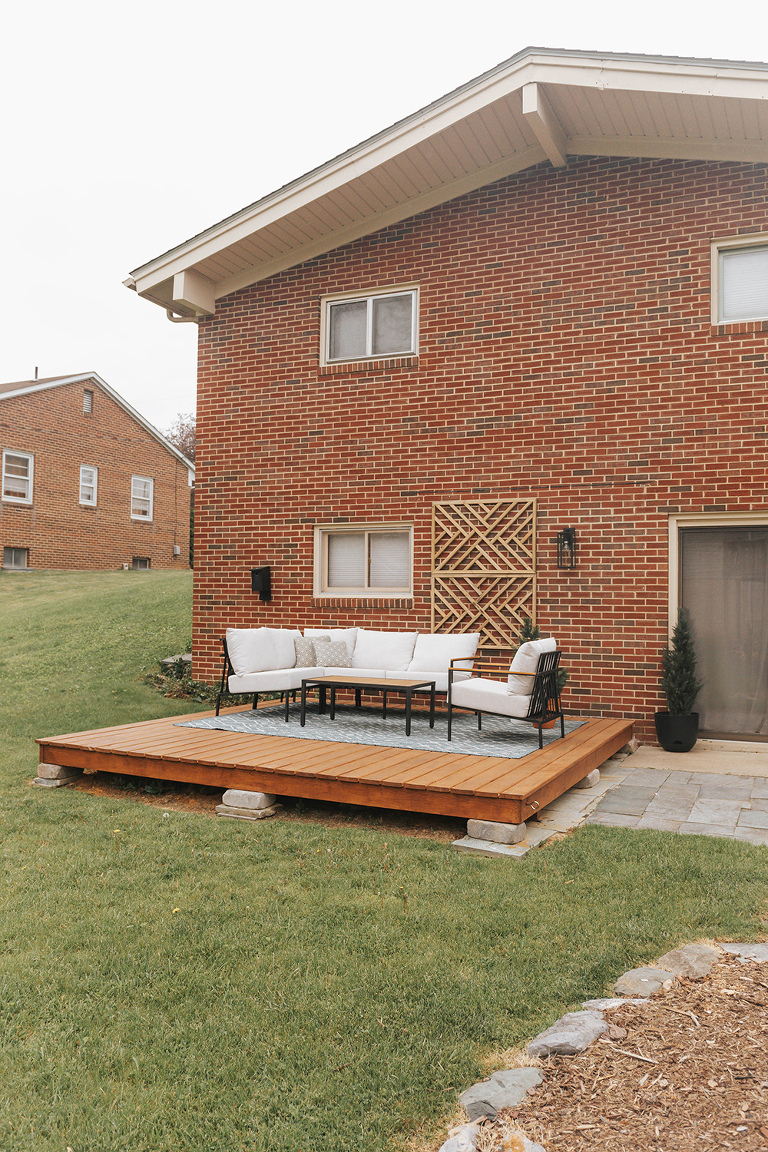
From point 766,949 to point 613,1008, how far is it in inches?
34.3

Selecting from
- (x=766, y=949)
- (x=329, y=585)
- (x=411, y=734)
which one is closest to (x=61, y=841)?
(x=411, y=734)

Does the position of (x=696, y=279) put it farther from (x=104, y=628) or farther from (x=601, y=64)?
(x=104, y=628)

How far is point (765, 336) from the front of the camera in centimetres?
758

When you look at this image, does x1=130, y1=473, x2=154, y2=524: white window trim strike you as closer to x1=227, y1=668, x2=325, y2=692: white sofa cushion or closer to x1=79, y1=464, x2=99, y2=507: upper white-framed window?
x1=79, y1=464, x2=99, y2=507: upper white-framed window

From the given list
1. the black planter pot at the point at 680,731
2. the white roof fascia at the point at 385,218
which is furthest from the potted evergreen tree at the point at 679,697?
the white roof fascia at the point at 385,218

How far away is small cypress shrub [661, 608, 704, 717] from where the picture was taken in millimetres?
7445

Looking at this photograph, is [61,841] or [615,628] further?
[615,628]

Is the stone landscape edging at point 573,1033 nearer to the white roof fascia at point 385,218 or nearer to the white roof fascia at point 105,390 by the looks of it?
the white roof fascia at point 385,218

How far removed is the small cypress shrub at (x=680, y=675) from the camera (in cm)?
745

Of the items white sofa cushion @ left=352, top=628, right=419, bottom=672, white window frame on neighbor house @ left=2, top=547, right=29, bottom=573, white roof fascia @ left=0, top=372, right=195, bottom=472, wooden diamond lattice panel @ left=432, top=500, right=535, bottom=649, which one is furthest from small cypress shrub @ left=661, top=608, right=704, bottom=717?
white roof fascia @ left=0, top=372, right=195, bottom=472

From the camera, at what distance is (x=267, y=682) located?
7539 mm

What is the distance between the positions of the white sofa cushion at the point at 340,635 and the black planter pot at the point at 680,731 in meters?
3.23

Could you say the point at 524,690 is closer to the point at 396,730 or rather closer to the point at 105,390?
the point at 396,730

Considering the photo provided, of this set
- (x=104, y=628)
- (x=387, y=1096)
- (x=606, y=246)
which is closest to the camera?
(x=387, y=1096)
